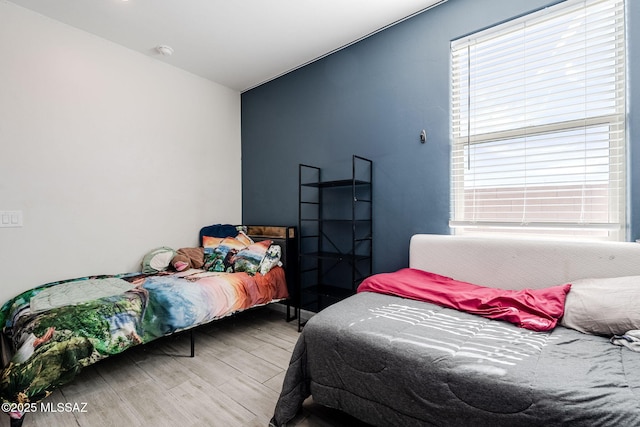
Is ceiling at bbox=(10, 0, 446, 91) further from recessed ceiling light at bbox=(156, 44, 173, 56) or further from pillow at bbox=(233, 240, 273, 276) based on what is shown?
pillow at bbox=(233, 240, 273, 276)

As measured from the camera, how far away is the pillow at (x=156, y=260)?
2.85 metres

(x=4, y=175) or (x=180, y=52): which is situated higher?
(x=180, y=52)

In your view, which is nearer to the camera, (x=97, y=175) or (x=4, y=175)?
(x=4, y=175)

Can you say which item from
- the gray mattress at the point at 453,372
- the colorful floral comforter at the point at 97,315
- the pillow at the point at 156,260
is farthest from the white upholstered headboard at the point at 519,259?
the pillow at the point at 156,260

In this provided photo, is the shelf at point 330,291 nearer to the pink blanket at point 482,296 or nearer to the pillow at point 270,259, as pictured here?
the pillow at point 270,259

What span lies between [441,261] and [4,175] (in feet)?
10.5

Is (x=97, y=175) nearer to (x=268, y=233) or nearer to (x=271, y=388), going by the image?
(x=268, y=233)

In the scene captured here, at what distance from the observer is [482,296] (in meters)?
1.73

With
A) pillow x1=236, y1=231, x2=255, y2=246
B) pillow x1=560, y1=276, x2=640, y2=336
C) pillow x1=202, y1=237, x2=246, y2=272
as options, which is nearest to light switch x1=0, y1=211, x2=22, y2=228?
pillow x1=202, y1=237, x2=246, y2=272

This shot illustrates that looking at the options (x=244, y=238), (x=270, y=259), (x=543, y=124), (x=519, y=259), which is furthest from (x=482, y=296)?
(x=244, y=238)

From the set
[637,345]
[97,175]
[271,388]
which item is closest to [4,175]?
[97,175]

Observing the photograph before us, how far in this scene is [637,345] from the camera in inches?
46.3

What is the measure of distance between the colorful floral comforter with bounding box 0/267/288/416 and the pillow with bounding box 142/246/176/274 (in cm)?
14

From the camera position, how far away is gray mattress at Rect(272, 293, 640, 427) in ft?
3.10
